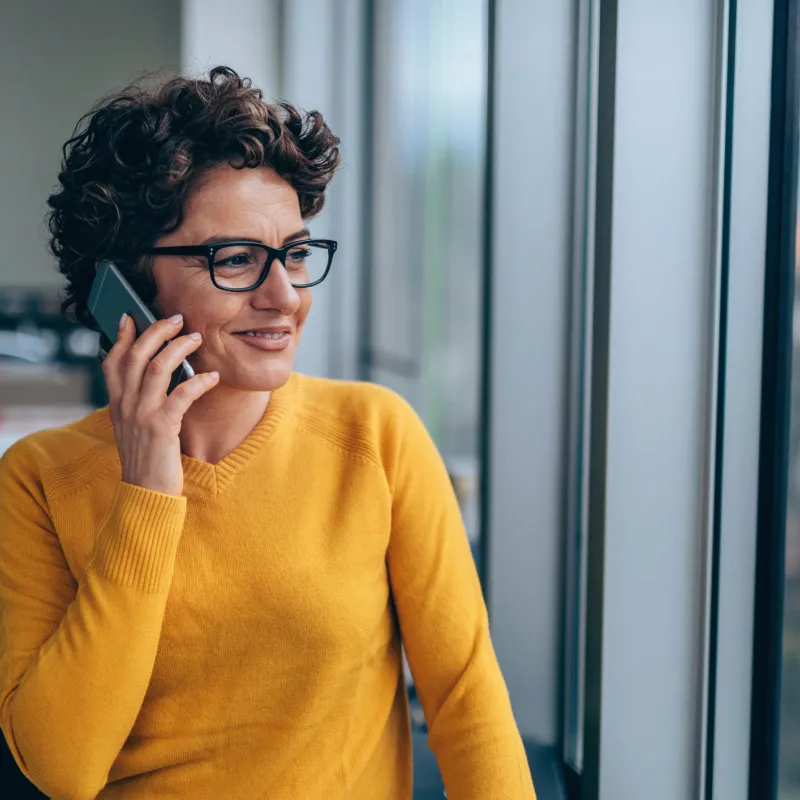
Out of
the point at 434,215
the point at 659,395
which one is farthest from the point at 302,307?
the point at 434,215

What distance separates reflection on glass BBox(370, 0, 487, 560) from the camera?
5.61 ft

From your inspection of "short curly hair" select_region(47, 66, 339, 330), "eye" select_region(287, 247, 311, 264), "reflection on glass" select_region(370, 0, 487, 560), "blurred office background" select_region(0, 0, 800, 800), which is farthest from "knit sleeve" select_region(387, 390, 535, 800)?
"reflection on glass" select_region(370, 0, 487, 560)

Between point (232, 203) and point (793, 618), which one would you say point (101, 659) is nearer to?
point (232, 203)

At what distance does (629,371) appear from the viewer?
0.92m

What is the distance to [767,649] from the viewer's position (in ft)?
2.85

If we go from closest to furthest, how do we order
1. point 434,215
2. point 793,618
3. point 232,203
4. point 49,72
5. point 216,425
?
1. point 793,618
2. point 232,203
3. point 216,425
4. point 434,215
5. point 49,72

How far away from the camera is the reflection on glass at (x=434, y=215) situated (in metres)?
1.71

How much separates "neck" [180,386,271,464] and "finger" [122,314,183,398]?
0.12m

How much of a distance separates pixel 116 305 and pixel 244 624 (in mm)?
397

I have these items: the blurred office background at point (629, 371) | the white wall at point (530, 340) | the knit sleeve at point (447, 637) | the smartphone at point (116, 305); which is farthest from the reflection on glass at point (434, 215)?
the smartphone at point (116, 305)

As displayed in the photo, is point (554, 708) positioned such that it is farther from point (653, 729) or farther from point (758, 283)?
point (758, 283)

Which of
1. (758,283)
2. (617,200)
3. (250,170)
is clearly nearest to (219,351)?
(250,170)

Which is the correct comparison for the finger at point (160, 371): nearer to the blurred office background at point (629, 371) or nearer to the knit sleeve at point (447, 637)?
the knit sleeve at point (447, 637)

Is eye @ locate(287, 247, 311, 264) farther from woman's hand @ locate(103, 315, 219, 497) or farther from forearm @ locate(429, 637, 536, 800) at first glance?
forearm @ locate(429, 637, 536, 800)
